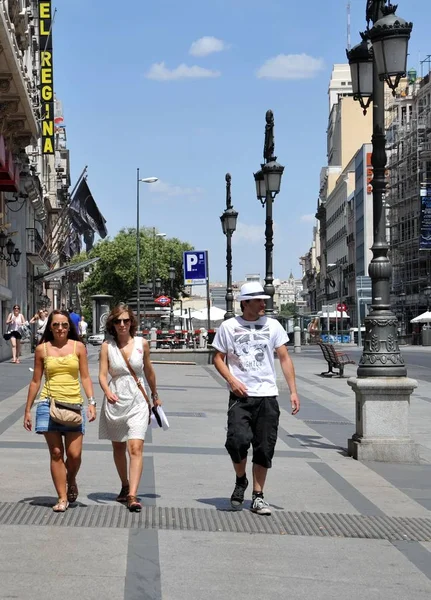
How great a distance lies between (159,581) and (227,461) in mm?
5468

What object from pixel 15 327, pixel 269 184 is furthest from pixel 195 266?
pixel 269 184

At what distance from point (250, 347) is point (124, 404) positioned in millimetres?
1036

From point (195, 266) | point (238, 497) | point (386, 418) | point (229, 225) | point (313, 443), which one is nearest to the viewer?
point (238, 497)

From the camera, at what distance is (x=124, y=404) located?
845 centimetres

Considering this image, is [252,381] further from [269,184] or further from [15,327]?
[15,327]

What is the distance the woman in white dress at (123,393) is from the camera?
8.43m

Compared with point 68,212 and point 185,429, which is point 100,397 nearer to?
point 185,429

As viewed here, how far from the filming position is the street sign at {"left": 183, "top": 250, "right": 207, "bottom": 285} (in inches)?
1508

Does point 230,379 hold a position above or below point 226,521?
above

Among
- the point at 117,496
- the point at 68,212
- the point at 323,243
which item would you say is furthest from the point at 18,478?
the point at 323,243

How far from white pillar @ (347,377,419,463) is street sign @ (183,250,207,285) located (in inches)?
1042

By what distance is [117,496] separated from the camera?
8922mm

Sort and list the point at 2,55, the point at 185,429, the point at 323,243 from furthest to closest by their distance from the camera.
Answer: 1. the point at 323,243
2. the point at 2,55
3. the point at 185,429

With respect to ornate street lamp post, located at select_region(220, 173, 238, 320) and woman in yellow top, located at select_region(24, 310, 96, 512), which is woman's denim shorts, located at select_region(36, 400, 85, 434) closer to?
woman in yellow top, located at select_region(24, 310, 96, 512)
